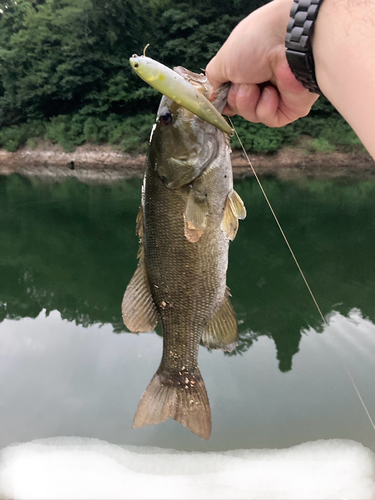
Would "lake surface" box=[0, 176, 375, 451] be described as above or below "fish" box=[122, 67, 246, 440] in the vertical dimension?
below

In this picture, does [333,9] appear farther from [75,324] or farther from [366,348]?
[75,324]

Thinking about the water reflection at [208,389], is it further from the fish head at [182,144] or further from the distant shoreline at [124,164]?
the distant shoreline at [124,164]

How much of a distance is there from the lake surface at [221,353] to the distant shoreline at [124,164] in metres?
7.81

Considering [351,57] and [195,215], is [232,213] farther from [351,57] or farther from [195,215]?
[351,57]

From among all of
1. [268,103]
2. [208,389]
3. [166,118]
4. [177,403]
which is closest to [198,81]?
[166,118]

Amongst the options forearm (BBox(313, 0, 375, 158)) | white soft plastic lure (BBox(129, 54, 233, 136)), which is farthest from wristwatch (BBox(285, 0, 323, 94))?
white soft plastic lure (BBox(129, 54, 233, 136))

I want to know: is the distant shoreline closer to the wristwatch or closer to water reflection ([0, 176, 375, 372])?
water reflection ([0, 176, 375, 372])

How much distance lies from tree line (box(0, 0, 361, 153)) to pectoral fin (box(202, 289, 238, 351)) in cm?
1745

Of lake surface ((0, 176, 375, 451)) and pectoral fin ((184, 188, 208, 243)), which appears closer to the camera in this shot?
pectoral fin ((184, 188, 208, 243))

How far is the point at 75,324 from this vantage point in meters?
5.01

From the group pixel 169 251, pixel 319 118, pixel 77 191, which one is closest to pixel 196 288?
pixel 169 251

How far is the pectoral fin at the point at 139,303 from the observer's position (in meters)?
1.60

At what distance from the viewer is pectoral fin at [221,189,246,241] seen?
1.43 meters

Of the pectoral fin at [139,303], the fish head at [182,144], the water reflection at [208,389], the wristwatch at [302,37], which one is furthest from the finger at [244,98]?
the water reflection at [208,389]
